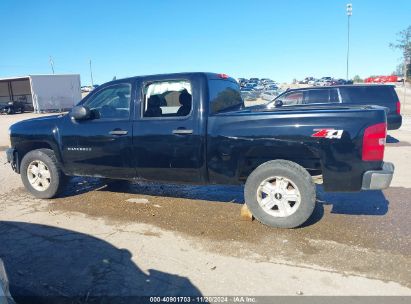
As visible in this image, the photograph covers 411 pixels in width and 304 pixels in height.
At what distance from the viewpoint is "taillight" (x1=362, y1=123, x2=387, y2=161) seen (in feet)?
13.5

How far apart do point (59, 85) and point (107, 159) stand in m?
32.8

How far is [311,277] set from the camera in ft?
11.2

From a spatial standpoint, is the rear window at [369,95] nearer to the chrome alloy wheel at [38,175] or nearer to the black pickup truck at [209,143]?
the black pickup truck at [209,143]

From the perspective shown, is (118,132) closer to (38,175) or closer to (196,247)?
(38,175)

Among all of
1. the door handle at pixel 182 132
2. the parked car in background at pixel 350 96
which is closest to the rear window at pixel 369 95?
the parked car in background at pixel 350 96

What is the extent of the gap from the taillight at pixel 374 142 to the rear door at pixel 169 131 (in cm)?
193

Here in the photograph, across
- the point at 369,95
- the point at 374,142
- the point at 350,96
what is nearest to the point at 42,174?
the point at 374,142

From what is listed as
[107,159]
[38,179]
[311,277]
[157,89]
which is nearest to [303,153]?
[311,277]

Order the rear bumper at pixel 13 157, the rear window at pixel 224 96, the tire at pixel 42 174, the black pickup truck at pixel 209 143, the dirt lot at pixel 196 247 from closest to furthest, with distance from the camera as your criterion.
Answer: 1. the dirt lot at pixel 196 247
2. the black pickup truck at pixel 209 143
3. the rear window at pixel 224 96
4. the tire at pixel 42 174
5. the rear bumper at pixel 13 157

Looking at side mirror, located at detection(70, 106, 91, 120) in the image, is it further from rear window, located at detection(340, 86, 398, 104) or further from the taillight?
rear window, located at detection(340, 86, 398, 104)

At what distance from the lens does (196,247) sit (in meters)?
4.13

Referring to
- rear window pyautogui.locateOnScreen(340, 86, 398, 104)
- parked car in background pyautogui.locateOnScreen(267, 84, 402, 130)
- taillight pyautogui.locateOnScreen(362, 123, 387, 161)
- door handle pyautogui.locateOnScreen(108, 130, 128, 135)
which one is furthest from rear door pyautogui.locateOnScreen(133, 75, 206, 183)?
rear window pyautogui.locateOnScreen(340, 86, 398, 104)

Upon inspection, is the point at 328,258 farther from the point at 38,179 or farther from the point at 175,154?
the point at 38,179

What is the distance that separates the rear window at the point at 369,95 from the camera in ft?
35.0
